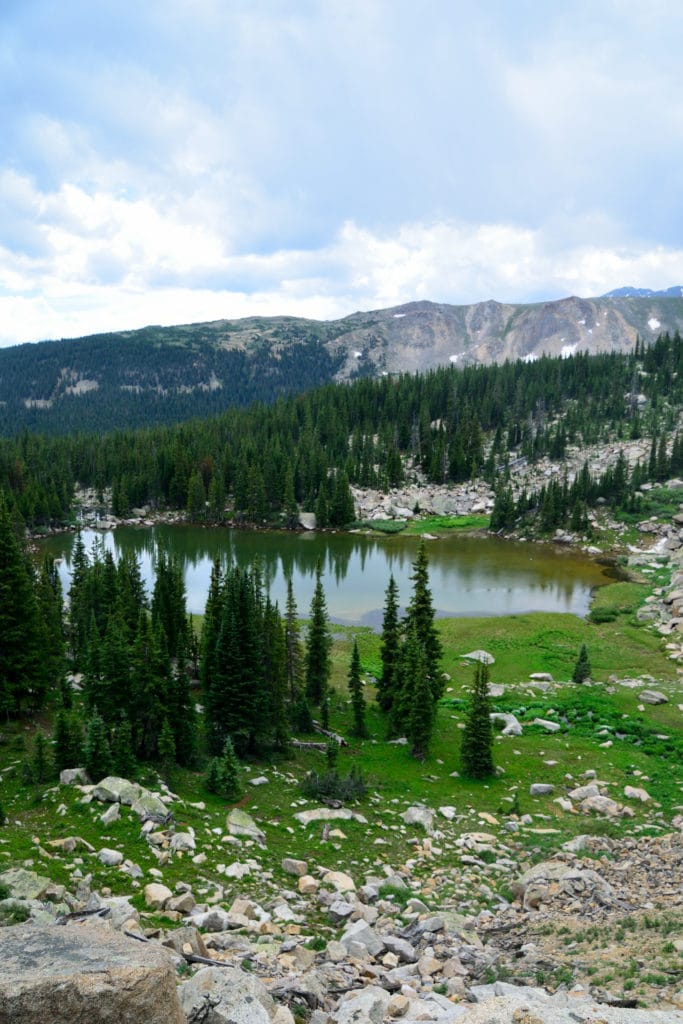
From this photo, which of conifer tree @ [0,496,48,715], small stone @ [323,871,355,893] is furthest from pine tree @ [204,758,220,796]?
conifer tree @ [0,496,48,715]

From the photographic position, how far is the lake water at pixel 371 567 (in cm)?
6544

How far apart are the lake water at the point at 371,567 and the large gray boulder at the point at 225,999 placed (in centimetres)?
4804

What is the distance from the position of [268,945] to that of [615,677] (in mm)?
36686

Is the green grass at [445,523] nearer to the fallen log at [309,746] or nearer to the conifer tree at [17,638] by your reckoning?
the fallen log at [309,746]

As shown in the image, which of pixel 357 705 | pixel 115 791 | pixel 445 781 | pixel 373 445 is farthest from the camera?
pixel 373 445

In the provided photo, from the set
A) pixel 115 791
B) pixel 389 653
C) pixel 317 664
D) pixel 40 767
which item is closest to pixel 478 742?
pixel 389 653

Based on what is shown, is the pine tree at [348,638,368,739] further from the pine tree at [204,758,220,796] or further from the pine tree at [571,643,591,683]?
the pine tree at [571,643,591,683]

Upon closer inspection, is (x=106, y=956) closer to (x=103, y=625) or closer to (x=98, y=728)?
(x=98, y=728)

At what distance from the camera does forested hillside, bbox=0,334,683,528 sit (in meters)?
118

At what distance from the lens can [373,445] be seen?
15325 cm

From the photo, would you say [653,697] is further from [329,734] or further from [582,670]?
[329,734]

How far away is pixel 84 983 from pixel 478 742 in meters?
23.6

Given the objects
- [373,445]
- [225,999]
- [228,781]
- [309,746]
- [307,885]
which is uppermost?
[373,445]

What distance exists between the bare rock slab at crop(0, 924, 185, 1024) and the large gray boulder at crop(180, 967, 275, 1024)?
3.59ft
